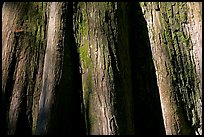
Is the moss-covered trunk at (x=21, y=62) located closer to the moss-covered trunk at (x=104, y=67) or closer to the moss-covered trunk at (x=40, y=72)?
the moss-covered trunk at (x=40, y=72)

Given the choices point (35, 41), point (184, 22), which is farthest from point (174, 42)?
point (35, 41)

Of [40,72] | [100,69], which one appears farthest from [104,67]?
[40,72]

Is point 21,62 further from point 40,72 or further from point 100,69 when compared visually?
point 100,69

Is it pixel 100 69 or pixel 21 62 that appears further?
pixel 21 62

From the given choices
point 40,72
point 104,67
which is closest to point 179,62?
point 104,67

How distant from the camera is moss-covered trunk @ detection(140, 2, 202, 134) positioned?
1.71m

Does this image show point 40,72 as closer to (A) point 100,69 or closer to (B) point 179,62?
(A) point 100,69

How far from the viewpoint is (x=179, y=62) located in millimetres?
1755

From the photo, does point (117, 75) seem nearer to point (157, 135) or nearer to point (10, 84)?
point (157, 135)

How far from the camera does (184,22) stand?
5.82 feet

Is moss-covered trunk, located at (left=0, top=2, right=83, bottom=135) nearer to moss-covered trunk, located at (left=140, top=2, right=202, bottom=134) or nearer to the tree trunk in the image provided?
the tree trunk

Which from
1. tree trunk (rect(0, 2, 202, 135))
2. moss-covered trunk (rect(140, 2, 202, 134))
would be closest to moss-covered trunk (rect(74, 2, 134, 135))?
tree trunk (rect(0, 2, 202, 135))

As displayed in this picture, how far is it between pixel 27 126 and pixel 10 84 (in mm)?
190

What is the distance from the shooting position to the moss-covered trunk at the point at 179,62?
1.71m
